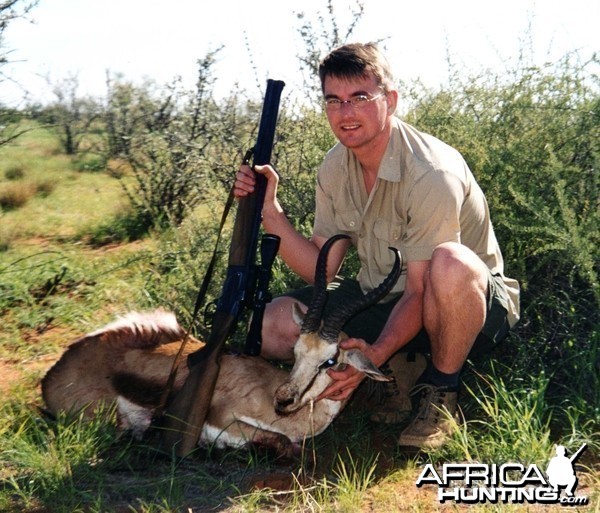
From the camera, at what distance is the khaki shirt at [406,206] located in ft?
12.8

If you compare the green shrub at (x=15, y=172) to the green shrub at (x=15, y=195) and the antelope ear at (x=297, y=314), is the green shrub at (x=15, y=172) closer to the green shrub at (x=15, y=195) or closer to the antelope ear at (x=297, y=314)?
the green shrub at (x=15, y=195)

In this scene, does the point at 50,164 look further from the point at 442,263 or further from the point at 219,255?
the point at 442,263

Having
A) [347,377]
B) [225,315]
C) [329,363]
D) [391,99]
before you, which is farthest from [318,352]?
[391,99]

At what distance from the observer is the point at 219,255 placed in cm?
594

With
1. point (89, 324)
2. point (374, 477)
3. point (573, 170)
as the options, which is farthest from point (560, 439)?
point (89, 324)

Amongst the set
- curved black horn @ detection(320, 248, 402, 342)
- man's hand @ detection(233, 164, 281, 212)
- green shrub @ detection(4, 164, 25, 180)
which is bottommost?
green shrub @ detection(4, 164, 25, 180)

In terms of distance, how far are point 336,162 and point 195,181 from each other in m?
4.20

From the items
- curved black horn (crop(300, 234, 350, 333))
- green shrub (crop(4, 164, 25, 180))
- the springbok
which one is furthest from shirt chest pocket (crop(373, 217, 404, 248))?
green shrub (crop(4, 164, 25, 180))

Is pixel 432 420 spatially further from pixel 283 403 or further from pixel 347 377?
pixel 283 403

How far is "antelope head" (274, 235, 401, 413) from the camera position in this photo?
3.78 metres

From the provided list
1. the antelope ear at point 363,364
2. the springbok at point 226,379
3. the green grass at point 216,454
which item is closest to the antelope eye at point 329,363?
the springbok at point 226,379

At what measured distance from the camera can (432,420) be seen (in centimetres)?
401

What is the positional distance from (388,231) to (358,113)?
660 millimetres

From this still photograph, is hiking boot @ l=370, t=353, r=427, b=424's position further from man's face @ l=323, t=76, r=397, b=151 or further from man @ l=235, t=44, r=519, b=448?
man's face @ l=323, t=76, r=397, b=151
